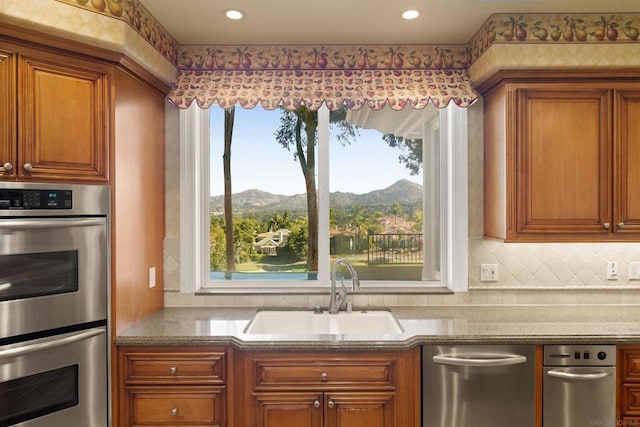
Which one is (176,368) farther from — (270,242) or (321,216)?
(321,216)

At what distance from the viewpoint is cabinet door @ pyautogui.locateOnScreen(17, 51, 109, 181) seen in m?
1.75

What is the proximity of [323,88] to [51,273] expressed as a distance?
1.72m

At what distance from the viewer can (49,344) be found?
1771 mm

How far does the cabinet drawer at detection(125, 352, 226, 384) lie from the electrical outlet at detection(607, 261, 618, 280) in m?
2.36

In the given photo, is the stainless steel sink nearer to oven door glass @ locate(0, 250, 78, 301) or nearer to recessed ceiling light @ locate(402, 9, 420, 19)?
oven door glass @ locate(0, 250, 78, 301)

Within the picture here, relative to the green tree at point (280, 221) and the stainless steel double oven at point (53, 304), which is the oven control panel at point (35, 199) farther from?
the green tree at point (280, 221)

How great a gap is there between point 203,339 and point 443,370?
1160mm

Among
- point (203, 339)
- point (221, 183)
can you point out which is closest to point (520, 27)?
point (221, 183)

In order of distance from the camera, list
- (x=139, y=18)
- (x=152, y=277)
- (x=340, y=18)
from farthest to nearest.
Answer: (x=152, y=277) → (x=340, y=18) → (x=139, y=18)

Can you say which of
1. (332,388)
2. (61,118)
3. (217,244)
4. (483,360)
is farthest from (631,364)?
(61,118)

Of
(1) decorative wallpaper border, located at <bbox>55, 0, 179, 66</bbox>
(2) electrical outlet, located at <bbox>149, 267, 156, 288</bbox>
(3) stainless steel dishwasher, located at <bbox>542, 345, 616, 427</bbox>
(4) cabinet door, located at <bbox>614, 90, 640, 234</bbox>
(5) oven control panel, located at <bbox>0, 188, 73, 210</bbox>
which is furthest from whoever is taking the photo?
(2) electrical outlet, located at <bbox>149, 267, 156, 288</bbox>

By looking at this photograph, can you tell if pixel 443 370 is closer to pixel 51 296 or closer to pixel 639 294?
pixel 639 294

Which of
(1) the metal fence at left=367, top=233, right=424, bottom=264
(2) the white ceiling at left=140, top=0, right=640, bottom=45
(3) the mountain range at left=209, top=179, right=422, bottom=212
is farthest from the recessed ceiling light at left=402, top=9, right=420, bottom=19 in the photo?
(1) the metal fence at left=367, top=233, right=424, bottom=264

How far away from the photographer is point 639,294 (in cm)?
258
